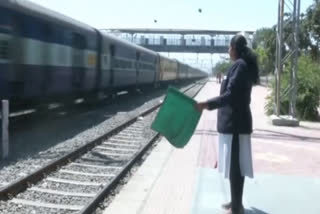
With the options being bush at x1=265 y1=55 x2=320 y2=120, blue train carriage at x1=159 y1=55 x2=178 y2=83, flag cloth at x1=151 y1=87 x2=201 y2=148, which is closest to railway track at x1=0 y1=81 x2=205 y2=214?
flag cloth at x1=151 y1=87 x2=201 y2=148

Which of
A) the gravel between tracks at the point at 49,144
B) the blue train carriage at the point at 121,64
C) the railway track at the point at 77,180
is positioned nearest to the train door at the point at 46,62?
the gravel between tracks at the point at 49,144

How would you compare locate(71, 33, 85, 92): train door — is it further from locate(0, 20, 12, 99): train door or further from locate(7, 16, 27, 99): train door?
locate(0, 20, 12, 99): train door

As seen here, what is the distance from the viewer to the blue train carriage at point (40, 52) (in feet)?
38.2

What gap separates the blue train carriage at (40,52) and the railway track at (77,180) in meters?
2.33

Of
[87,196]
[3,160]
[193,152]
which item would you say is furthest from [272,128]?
[87,196]

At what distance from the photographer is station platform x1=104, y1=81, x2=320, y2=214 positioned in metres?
6.34

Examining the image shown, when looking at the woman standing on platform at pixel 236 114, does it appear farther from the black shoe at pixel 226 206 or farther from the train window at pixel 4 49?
the train window at pixel 4 49

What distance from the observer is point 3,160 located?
930cm

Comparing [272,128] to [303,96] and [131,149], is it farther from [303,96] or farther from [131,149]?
[131,149]

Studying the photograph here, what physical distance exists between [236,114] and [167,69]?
4216 centimetres

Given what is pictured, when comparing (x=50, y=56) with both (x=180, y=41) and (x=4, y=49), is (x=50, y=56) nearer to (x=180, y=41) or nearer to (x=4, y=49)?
(x=4, y=49)

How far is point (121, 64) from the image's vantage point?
24750 mm

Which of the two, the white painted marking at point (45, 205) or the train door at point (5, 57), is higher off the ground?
the train door at point (5, 57)

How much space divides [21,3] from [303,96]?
426 inches
